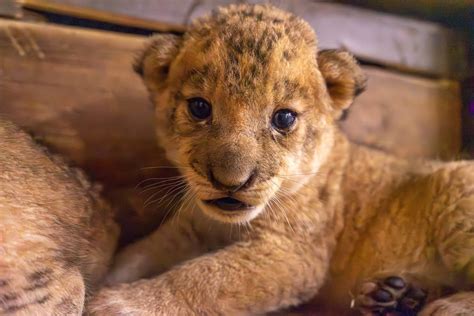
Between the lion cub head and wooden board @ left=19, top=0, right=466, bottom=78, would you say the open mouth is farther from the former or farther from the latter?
wooden board @ left=19, top=0, right=466, bottom=78

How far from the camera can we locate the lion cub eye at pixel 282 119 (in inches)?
85.8

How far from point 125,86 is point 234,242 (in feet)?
3.36

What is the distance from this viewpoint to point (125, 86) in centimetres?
291

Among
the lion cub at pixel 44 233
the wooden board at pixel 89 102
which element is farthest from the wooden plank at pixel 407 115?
the lion cub at pixel 44 233

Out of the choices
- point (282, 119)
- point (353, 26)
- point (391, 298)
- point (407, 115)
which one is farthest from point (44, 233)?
point (407, 115)

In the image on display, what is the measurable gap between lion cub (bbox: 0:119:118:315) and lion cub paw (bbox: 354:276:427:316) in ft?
3.37

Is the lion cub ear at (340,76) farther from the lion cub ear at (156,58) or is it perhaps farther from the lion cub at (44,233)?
the lion cub at (44,233)

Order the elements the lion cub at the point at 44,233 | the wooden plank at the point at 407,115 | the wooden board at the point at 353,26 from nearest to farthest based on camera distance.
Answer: the lion cub at the point at 44,233, the wooden board at the point at 353,26, the wooden plank at the point at 407,115

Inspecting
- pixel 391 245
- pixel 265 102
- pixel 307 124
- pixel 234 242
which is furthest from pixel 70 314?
pixel 391 245

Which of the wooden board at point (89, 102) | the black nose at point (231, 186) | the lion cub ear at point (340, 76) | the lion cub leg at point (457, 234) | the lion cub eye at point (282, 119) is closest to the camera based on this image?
the black nose at point (231, 186)

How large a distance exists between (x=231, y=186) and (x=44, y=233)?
629 millimetres

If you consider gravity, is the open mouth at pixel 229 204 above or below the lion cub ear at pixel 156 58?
below

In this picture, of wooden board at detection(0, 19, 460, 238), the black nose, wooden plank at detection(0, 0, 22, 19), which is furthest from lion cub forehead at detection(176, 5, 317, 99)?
wooden plank at detection(0, 0, 22, 19)

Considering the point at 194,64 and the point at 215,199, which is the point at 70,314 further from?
the point at 194,64
